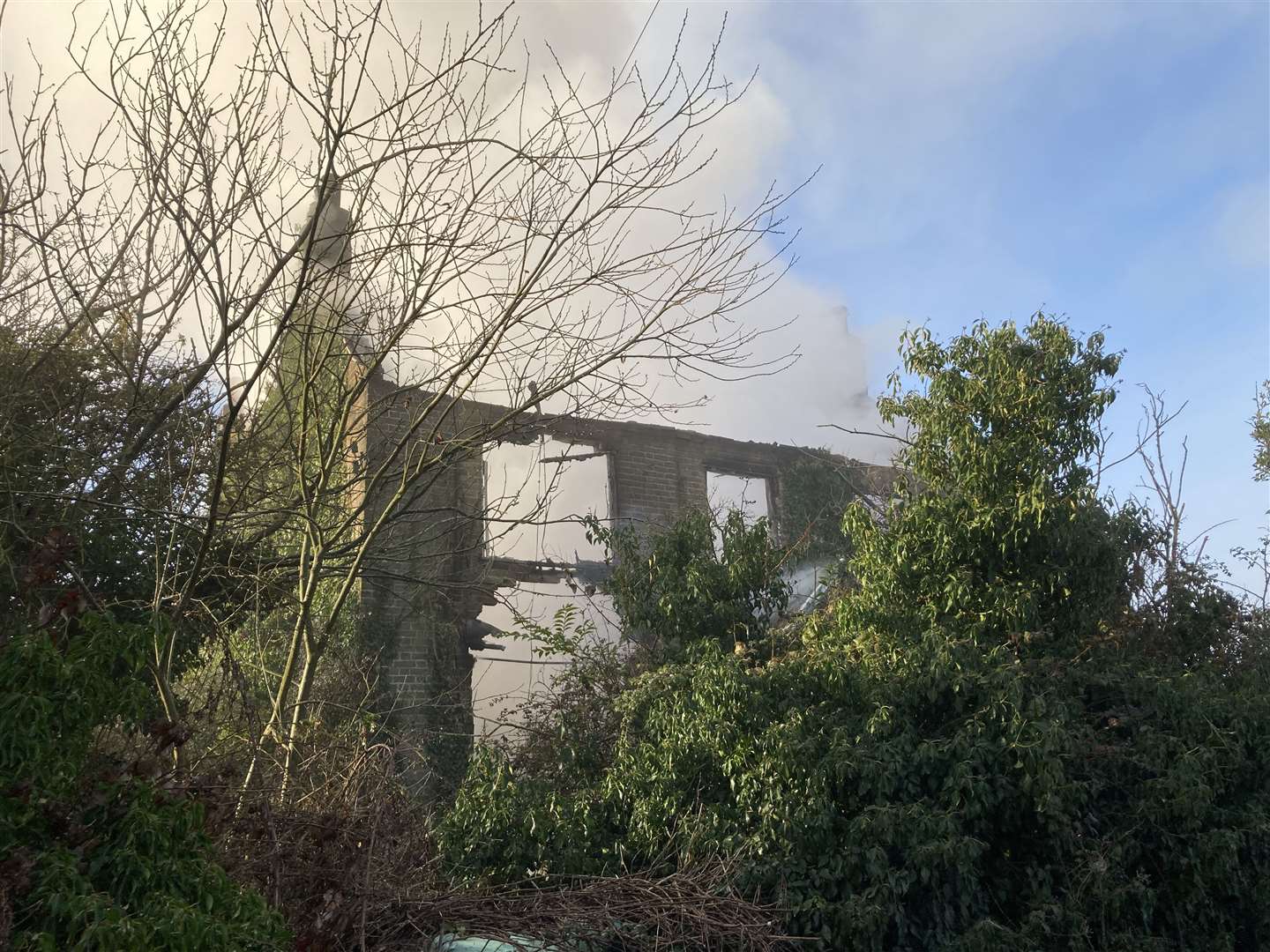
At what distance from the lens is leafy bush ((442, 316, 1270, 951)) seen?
7492mm

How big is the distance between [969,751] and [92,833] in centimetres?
582

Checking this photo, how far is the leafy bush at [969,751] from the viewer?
749 centimetres

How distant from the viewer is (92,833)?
375 centimetres

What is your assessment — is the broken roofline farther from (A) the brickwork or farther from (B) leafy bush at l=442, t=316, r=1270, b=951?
(B) leafy bush at l=442, t=316, r=1270, b=951

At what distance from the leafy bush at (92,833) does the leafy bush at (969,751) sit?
170 inches

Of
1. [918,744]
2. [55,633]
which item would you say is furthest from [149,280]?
[918,744]

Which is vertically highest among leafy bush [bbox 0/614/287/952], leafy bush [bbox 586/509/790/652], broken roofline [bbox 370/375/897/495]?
broken roofline [bbox 370/375/897/495]

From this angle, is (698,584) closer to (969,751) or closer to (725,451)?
(969,751)

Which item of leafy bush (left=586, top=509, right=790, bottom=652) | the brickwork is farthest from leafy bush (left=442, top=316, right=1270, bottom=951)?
the brickwork

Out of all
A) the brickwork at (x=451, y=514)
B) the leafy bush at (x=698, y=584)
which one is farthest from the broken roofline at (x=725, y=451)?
the leafy bush at (x=698, y=584)

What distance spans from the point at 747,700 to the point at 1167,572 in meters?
5.12

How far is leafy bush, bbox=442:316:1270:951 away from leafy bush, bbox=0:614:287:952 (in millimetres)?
4307

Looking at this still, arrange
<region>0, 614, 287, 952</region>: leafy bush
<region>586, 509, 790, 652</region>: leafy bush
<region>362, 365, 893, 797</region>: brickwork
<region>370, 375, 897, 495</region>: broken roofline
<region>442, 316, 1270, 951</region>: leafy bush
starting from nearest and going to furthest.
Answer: <region>0, 614, 287, 952</region>: leafy bush → <region>442, 316, 1270, 951</region>: leafy bush → <region>362, 365, 893, 797</region>: brickwork → <region>586, 509, 790, 652</region>: leafy bush → <region>370, 375, 897, 495</region>: broken roofline

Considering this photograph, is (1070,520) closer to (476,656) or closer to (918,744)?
(918,744)
